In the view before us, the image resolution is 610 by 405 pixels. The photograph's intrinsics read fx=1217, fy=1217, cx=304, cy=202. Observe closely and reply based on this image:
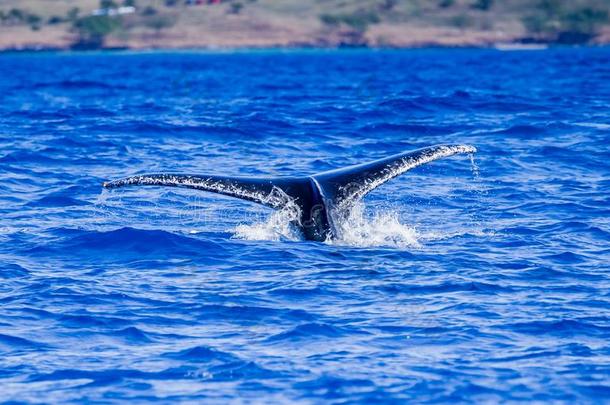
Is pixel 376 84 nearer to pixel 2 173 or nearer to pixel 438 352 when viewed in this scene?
pixel 2 173

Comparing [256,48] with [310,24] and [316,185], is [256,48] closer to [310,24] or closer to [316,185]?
[310,24]

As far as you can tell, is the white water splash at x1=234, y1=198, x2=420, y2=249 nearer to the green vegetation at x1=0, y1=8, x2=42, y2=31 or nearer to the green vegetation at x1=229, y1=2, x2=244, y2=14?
the green vegetation at x1=0, y1=8, x2=42, y2=31

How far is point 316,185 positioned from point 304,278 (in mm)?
1399

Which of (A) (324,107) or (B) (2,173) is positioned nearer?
(B) (2,173)

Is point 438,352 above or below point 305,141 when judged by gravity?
below

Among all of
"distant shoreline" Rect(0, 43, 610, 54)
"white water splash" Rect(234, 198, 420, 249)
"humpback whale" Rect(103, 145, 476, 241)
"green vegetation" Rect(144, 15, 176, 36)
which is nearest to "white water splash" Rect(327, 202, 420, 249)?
"white water splash" Rect(234, 198, 420, 249)

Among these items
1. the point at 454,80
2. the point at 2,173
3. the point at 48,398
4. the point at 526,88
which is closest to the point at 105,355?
the point at 48,398

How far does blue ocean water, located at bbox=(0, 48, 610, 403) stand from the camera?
923cm

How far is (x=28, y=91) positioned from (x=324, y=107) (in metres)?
15.5

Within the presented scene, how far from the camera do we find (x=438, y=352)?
9734 mm

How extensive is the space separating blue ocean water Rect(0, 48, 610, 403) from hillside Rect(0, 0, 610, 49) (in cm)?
11099

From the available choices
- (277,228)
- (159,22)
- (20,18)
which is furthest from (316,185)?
(20,18)

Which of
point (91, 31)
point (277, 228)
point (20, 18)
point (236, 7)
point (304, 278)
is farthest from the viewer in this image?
point (236, 7)

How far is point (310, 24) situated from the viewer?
13988cm
